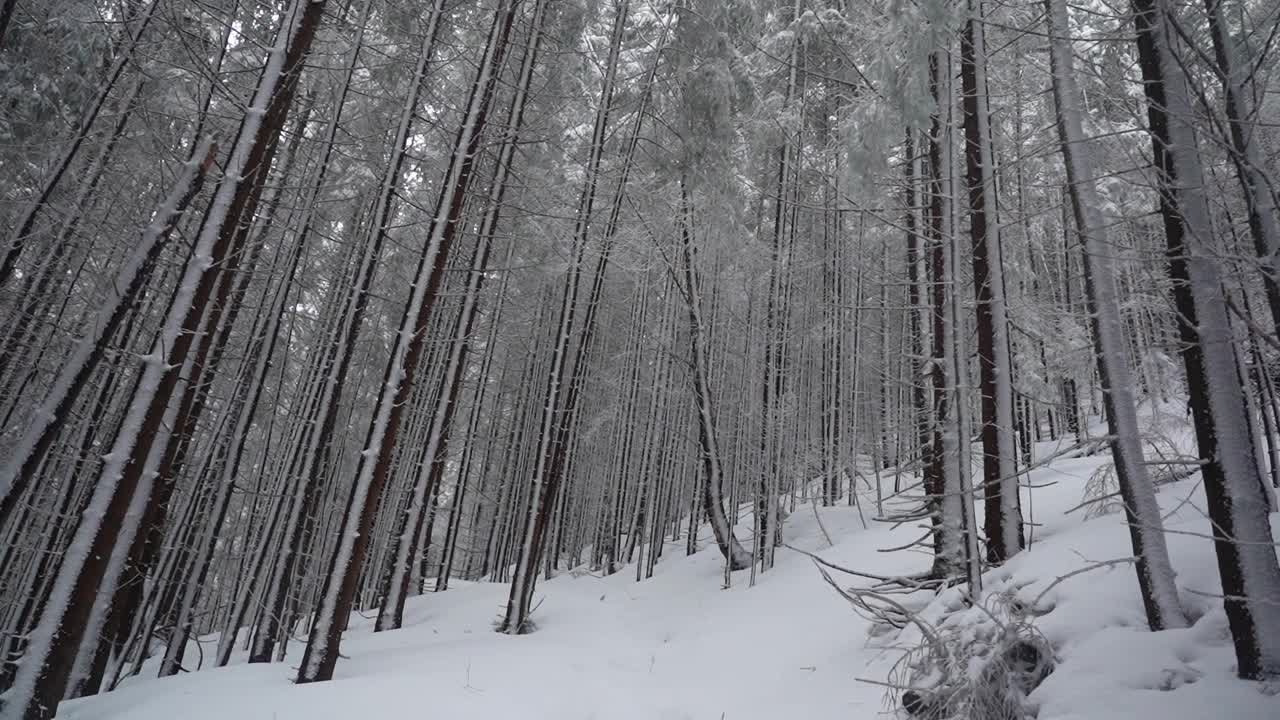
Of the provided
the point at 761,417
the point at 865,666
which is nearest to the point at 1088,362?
the point at 761,417

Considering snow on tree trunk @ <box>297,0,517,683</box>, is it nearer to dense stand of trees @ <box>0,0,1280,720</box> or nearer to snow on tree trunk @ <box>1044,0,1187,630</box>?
dense stand of trees @ <box>0,0,1280,720</box>

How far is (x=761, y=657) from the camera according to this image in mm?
5828

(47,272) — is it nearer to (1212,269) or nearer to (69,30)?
(69,30)

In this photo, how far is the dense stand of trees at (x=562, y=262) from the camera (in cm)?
293

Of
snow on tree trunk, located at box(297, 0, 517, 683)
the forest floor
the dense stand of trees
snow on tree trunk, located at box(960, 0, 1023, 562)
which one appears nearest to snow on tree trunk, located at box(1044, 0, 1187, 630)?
the dense stand of trees

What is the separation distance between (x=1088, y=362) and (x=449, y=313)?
9818 mm

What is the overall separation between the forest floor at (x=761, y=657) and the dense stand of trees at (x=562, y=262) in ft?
0.99

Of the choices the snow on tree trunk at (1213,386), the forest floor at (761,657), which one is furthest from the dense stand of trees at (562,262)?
the forest floor at (761,657)

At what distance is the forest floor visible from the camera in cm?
260

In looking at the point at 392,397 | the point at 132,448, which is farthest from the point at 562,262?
the point at 132,448

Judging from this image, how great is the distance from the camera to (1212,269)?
2.54 metres

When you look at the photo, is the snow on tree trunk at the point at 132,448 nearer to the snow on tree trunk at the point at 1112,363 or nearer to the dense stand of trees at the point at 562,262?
the dense stand of trees at the point at 562,262

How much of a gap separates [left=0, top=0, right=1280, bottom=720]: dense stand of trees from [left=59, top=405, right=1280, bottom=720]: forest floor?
11.9 inches

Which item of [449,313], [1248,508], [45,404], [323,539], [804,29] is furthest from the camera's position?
[323,539]
